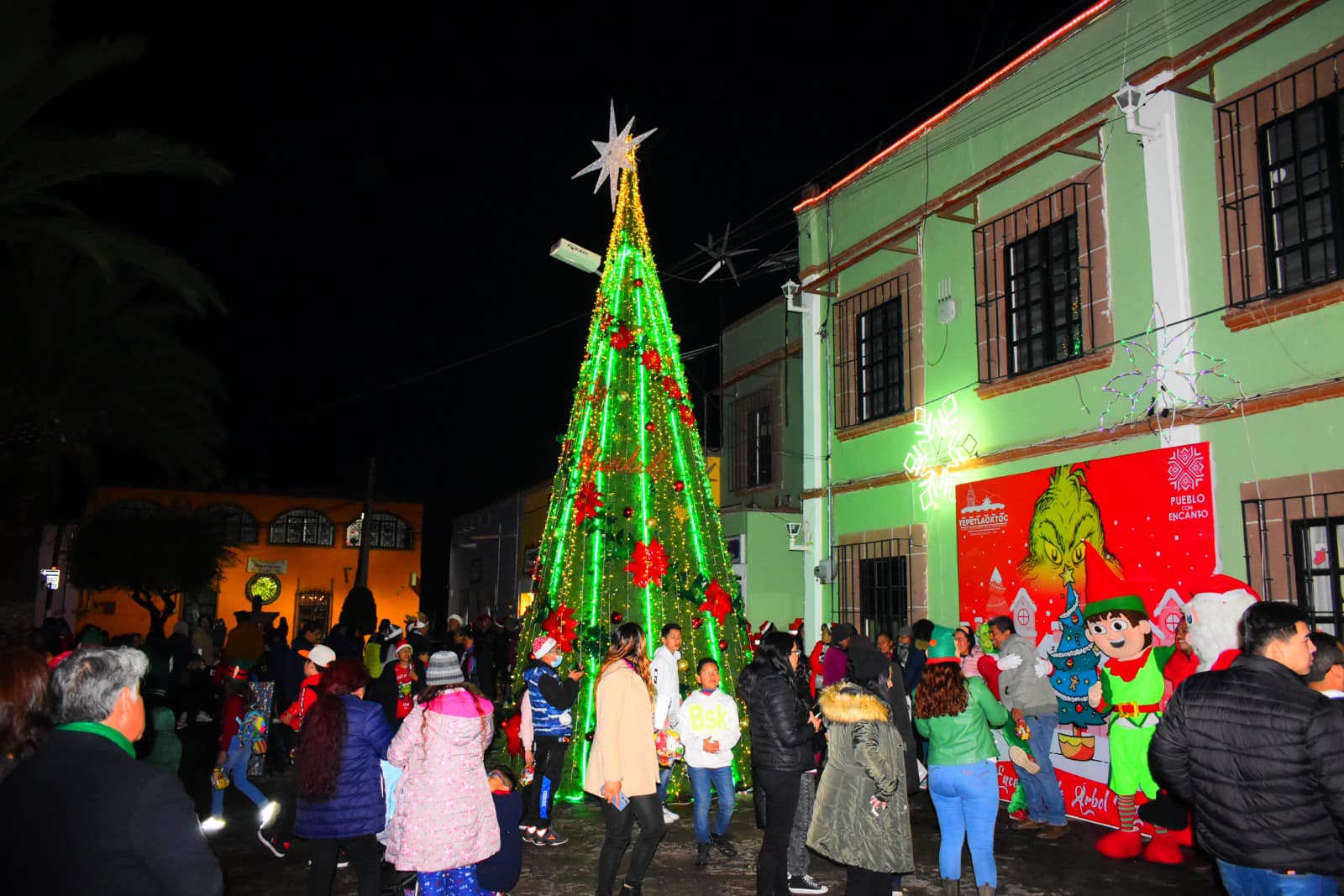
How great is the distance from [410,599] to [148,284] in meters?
34.5

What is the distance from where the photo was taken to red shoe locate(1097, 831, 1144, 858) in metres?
7.51

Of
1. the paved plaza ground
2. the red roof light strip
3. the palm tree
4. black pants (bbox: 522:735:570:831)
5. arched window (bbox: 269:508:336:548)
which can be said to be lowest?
the paved plaza ground

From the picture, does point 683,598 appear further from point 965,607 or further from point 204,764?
point 204,764

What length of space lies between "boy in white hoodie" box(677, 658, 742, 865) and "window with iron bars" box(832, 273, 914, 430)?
19.8ft

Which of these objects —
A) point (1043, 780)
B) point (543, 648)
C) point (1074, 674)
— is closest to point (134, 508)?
point (543, 648)

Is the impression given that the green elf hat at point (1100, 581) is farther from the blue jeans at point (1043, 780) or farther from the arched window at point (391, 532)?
the arched window at point (391, 532)

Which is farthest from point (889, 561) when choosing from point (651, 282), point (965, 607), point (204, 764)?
point (204, 764)

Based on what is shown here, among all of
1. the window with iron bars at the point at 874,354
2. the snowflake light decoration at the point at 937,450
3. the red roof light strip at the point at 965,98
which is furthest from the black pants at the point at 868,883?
the red roof light strip at the point at 965,98

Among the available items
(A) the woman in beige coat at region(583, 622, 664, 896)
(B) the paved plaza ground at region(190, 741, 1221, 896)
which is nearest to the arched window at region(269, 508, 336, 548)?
(B) the paved plaza ground at region(190, 741, 1221, 896)

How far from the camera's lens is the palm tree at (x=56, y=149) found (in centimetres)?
825

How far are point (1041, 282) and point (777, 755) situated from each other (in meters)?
6.75

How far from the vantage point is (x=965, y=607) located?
11.0 metres

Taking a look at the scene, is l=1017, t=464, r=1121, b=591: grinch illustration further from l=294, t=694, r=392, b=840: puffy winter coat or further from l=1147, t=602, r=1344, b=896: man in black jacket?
l=294, t=694, r=392, b=840: puffy winter coat

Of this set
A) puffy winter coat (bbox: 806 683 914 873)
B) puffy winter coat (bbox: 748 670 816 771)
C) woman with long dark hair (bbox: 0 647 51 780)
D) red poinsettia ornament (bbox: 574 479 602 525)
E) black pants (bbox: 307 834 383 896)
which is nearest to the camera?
woman with long dark hair (bbox: 0 647 51 780)
